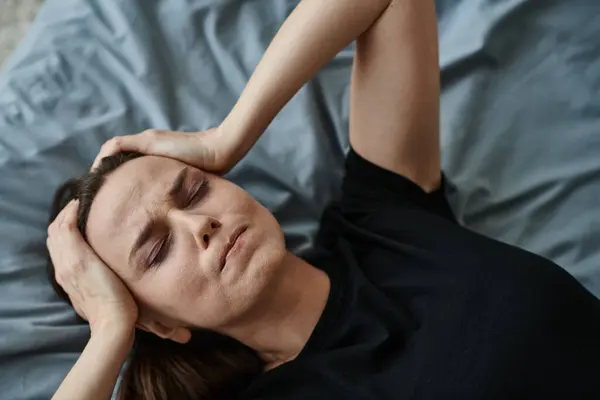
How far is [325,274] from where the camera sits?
1072 millimetres

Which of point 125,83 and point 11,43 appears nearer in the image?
point 125,83

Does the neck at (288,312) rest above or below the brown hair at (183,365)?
above

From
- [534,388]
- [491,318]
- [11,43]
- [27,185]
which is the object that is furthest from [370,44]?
[11,43]

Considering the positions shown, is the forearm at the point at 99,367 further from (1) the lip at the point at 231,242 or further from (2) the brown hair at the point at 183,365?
(1) the lip at the point at 231,242

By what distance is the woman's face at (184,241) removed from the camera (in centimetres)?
90

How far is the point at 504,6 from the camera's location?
1.27 metres

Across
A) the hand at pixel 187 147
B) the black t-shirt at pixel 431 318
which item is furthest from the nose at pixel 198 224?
the black t-shirt at pixel 431 318

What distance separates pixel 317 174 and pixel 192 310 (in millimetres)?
428

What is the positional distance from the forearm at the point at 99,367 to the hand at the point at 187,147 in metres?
0.26

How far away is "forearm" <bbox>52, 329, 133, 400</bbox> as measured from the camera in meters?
0.93

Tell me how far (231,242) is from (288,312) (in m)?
0.18

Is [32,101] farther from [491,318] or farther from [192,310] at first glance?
[491,318]

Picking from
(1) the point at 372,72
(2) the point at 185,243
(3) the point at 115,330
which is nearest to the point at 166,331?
(3) the point at 115,330

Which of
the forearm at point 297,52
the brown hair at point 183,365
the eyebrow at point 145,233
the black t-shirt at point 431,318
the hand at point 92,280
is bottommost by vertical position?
the brown hair at point 183,365
